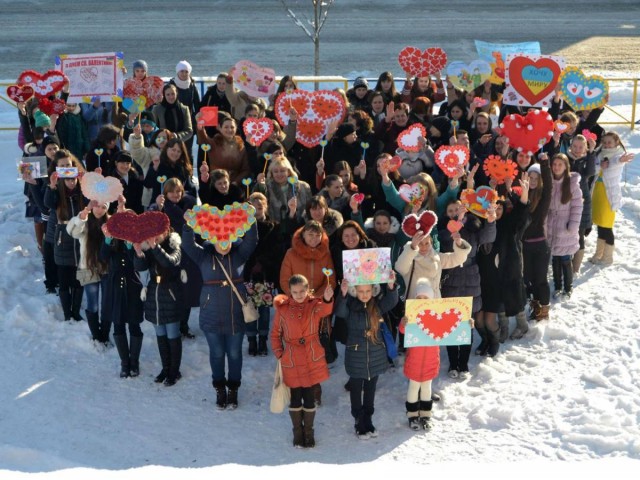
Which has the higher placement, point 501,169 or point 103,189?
point 501,169

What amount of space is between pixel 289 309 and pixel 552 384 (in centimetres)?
256

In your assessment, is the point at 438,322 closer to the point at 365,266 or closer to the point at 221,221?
the point at 365,266

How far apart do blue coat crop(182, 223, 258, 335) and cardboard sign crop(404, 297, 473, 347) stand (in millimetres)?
1470

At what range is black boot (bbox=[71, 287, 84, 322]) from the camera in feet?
30.9

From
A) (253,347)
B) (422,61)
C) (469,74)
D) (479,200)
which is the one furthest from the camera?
(422,61)

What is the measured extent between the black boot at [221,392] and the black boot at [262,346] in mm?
867

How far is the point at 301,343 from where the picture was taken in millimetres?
7320

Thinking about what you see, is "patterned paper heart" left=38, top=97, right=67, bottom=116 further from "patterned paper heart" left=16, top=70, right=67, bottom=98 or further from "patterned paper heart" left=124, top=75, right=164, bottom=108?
"patterned paper heart" left=124, top=75, right=164, bottom=108

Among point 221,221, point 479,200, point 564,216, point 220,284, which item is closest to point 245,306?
point 220,284

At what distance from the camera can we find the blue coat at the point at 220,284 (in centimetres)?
784

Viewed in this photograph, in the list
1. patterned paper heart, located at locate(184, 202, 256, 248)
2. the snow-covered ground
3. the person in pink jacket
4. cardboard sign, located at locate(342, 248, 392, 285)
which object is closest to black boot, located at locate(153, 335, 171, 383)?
the snow-covered ground

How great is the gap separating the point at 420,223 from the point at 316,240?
2.87 ft

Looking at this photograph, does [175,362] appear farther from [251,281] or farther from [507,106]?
[507,106]

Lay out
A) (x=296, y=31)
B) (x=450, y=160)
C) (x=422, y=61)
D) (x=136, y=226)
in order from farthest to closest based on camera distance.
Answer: (x=296, y=31) → (x=422, y=61) → (x=450, y=160) → (x=136, y=226)
